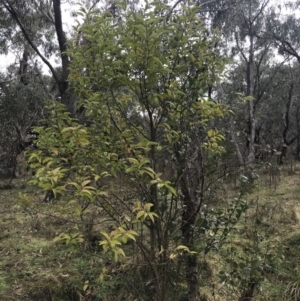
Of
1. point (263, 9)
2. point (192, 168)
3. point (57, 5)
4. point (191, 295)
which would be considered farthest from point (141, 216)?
point (263, 9)

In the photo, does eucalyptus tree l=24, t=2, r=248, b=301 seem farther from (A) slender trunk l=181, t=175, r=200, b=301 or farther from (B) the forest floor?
(B) the forest floor

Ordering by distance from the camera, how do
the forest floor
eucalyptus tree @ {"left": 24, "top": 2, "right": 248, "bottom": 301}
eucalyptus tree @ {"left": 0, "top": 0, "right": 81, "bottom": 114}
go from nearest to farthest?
1. eucalyptus tree @ {"left": 24, "top": 2, "right": 248, "bottom": 301}
2. the forest floor
3. eucalyptus tree @ {"left": 0, "top": 0, "right": 81, "bottom": 114}

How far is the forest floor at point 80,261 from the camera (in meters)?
3.57

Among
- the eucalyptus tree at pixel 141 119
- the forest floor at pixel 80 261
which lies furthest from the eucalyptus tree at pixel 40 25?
the eucalyptus tree at pixel 141 119

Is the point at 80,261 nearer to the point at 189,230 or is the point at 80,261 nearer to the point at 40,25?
the point at 189,230

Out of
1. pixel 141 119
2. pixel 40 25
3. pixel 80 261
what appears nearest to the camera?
pixel 141 119

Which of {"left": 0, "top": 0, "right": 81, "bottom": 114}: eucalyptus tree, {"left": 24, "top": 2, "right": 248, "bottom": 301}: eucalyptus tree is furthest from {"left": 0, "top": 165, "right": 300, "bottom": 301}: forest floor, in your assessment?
{"left": 0, "top": 0, "right": 81, "bottom": 114}: eucalyptus tree

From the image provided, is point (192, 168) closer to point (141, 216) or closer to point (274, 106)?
point (141, 216)

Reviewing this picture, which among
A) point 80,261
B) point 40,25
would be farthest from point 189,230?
point 40,25

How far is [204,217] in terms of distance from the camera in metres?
2.59

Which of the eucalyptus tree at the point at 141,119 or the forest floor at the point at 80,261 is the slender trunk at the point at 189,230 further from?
the forest floor at the point at 80,261

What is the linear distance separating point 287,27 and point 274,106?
Result: 21.6 feet

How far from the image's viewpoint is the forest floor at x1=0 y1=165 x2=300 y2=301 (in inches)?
141

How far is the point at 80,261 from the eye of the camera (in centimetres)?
421
